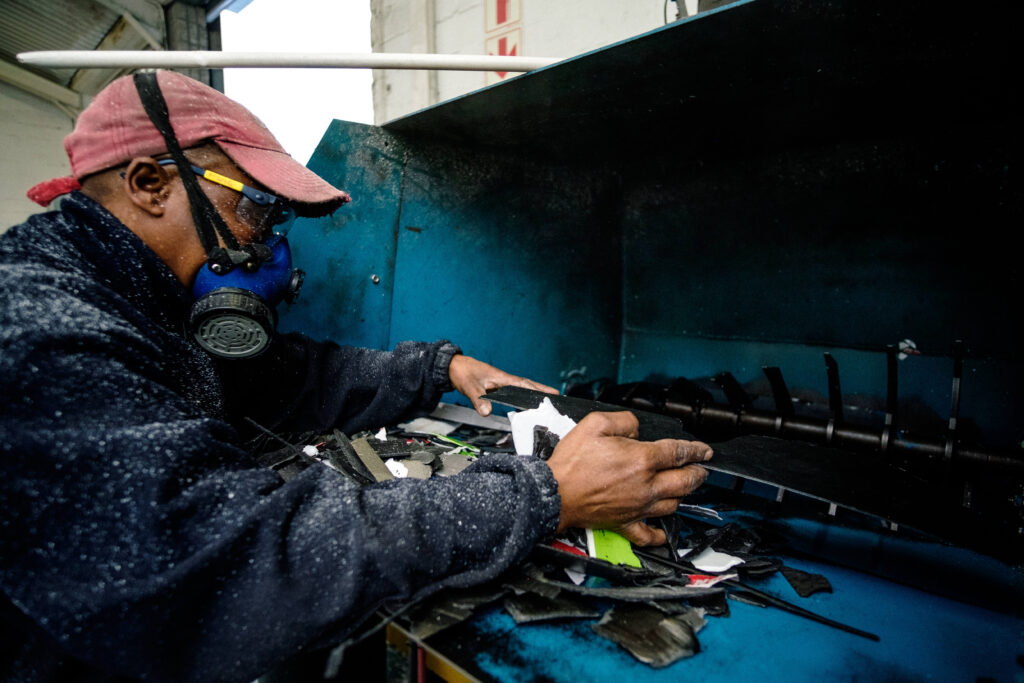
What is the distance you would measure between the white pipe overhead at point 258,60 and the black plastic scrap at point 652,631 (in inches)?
58.5

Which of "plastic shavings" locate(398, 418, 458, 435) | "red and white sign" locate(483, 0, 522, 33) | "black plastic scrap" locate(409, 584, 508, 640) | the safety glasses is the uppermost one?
"red and white sign" locate(483, 0, 522, 33)

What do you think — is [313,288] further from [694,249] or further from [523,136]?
[694,249]

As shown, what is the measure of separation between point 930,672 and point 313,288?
1.92 meters

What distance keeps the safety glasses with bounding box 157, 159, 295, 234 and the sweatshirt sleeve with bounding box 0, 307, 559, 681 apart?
0.47m

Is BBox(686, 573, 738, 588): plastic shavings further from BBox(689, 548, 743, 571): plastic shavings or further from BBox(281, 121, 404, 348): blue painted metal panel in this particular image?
BBox(281, 121, 404, 348): blue painted metal panel

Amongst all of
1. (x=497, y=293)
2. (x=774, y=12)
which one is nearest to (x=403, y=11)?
(x=497, y=293)

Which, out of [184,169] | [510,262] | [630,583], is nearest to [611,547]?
[630,583]

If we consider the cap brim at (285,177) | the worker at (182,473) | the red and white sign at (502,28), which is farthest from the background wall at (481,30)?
the worker at (182,473)

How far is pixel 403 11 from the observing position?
3.73 meters

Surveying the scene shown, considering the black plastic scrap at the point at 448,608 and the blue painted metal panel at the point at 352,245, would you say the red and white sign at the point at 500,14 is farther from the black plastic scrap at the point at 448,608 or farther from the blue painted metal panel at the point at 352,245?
the black plastic scrap at the point at 448,608

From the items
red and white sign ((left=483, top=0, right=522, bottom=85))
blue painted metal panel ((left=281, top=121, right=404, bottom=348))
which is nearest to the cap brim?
blue painted metal panel ((left=281, top=121, right=404, bottom=348))

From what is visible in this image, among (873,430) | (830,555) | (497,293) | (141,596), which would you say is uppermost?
(497,293)

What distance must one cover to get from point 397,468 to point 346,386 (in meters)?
0.47

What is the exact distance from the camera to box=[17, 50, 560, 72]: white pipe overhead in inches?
59.6
